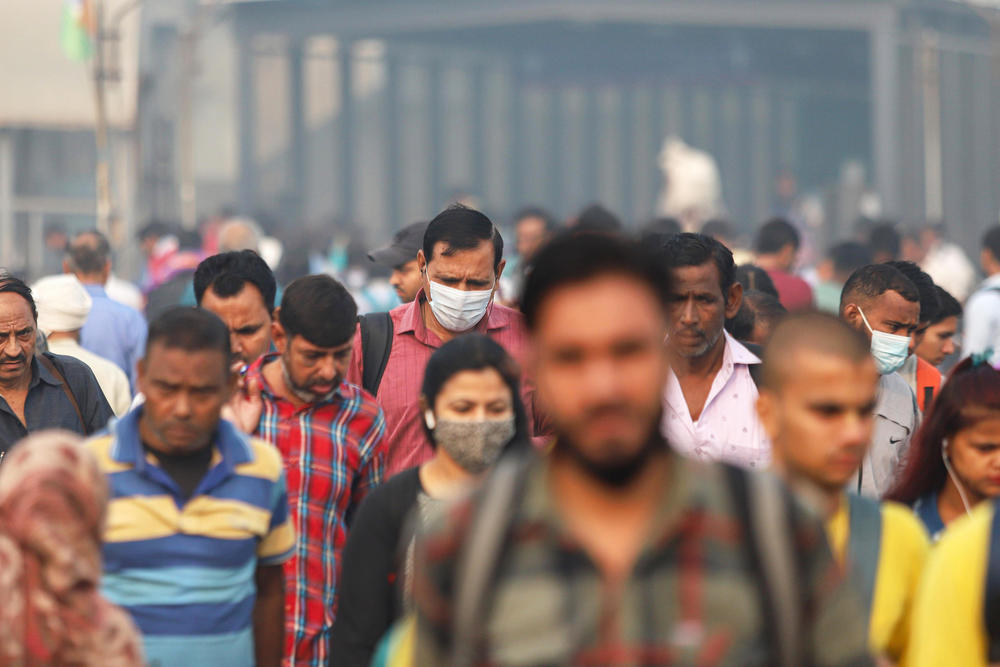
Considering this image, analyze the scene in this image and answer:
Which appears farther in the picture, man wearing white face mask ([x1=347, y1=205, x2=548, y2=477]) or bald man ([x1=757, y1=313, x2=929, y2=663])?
man wearing white face mask ([x1=347, y1=205, x2=548, y2=477])

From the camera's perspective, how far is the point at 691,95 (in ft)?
162

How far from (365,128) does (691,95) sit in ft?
31.2

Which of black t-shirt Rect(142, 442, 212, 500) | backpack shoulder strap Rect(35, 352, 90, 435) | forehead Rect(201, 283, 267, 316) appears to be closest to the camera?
black t-shirt Rect(142, 442, 212, 500)

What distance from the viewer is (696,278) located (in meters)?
5.91

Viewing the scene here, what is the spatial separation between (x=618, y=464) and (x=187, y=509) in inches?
78.6

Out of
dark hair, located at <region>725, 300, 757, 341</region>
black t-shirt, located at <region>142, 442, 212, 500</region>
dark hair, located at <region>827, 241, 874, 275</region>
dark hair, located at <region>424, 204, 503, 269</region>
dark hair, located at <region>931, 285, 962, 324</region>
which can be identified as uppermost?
dark hair, located at <region>827, 241, 874, 275</region>

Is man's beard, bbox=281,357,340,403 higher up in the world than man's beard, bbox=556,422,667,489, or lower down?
higher up

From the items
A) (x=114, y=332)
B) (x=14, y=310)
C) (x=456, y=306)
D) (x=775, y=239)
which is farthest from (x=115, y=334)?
Result: (x=775, y=239)

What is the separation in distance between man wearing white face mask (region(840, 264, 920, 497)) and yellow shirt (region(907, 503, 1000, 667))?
9.63ft

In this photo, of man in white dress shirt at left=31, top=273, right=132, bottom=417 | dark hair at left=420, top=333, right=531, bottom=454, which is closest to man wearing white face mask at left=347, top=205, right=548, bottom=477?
dark hair at left=420, top=333, right=531, bottom=454

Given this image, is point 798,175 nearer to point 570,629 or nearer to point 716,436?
point 716,436

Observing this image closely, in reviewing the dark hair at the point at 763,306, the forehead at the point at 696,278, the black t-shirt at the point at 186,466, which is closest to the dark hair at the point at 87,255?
the dark hair at the point at 763,306

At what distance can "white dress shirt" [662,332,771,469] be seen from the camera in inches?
221

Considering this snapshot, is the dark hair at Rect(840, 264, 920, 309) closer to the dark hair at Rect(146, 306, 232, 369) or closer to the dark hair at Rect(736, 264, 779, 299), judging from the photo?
the dark hair at Rect(736, 264, 779, 299)
